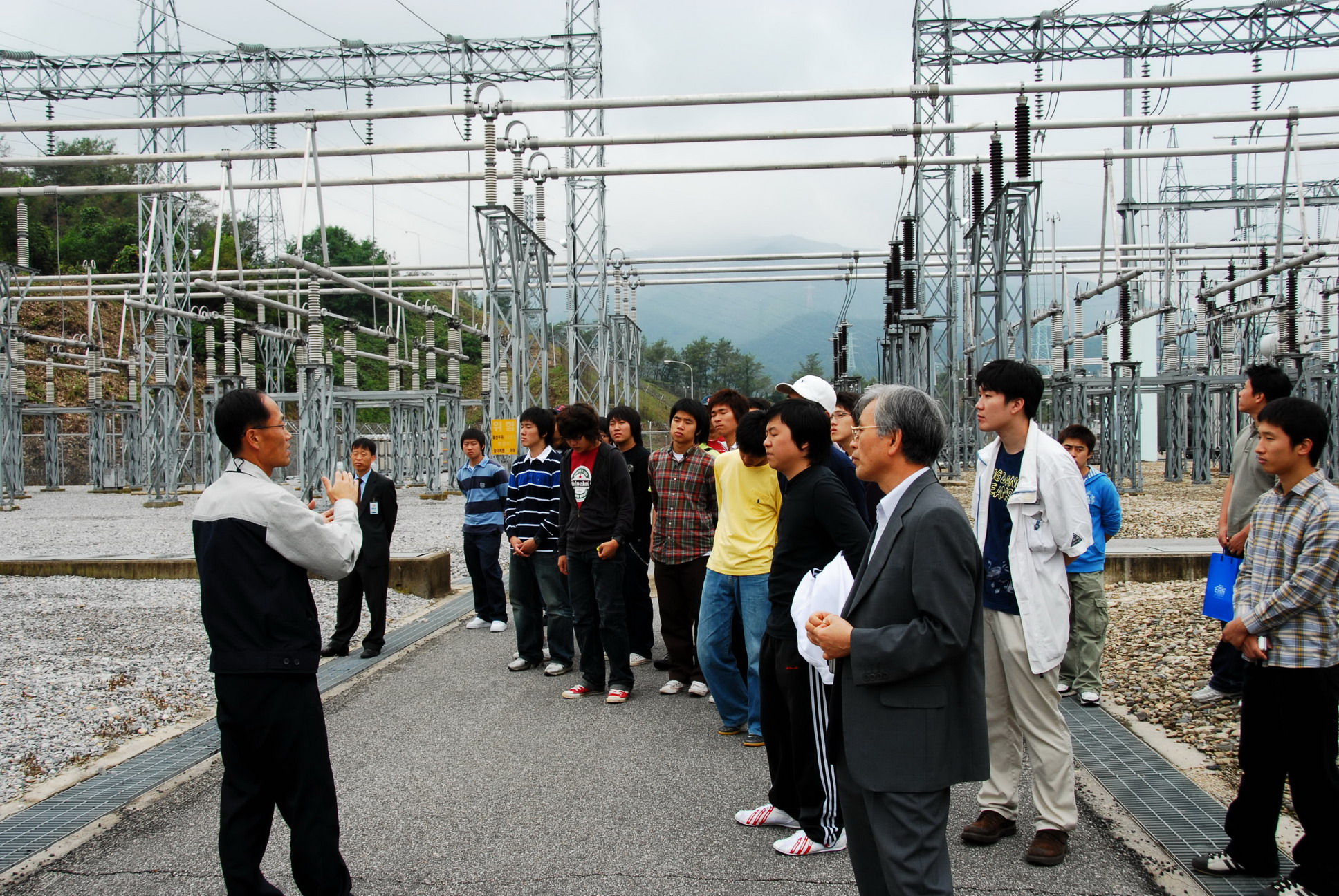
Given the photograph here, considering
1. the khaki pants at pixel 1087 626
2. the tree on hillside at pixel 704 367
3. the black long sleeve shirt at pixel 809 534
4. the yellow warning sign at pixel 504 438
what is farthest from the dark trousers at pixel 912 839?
the tree on hillside at pixel 704 367

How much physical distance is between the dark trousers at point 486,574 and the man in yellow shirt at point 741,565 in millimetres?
3847

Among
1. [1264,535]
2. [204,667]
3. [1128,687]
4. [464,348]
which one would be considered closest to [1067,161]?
[1128,687]

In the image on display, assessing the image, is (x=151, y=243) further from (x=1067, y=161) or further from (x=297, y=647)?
(x=297, y=647)

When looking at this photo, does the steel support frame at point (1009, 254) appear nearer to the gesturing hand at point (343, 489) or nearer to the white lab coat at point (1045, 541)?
the white lab coat at point (1045, 541)

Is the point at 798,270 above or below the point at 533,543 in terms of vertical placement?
above

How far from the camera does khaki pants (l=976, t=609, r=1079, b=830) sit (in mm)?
4113

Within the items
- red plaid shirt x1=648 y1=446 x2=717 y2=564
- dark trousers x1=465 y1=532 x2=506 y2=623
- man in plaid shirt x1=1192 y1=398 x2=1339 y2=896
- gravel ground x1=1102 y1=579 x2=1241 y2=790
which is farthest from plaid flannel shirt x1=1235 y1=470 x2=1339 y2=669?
dark trousers x1=465 y1=532 x2=506 y2=623

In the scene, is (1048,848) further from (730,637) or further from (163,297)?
(163,297)

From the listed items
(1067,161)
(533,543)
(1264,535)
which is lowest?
(533,543)

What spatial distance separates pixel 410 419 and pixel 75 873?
98.0 feet

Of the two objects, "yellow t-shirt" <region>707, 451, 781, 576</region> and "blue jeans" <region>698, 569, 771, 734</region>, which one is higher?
"yellow t-shirt" <region>707, 451, 781, 576</region>

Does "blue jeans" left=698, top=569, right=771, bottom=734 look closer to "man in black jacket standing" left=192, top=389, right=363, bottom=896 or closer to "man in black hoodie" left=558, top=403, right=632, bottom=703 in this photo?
"man in black hoodie" left=558, top=403, right=632, bottom=703

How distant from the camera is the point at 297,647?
11.6 ft

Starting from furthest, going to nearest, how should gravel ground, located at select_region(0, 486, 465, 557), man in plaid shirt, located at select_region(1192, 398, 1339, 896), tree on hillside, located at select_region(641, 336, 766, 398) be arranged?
1. tree on hillside, located at select_region(641, 336, 766, 398)
2. gravel ground, located at select_region(0, 486, 465, 557)
3. man in plaid shirt, located at select_region(1192, 398, 1339, 896)
